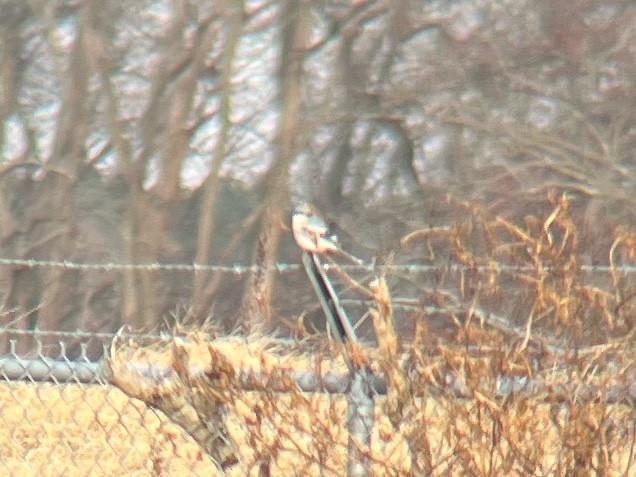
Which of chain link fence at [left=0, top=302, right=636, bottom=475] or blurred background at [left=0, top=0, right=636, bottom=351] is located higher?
chain link fence at [left=0, top=302, right=636, bottom=475]

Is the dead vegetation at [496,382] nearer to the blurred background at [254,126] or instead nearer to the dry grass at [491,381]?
the dry grass at [491,381]

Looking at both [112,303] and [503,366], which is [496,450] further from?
[112,303]

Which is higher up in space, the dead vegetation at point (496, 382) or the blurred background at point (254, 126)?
the dead vegetation at point (496, 382)

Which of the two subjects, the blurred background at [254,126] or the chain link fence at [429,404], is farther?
the blurred background at [254,126]

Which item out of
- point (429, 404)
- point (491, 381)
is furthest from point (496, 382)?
point (429, 404)

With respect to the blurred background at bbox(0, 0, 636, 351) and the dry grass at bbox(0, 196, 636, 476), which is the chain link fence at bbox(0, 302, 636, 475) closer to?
the dry grass at bbox(0, 196, 636, 476)

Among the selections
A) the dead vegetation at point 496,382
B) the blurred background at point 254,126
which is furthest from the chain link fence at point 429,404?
the blurred background at point 254,126

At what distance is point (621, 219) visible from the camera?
9.14 m

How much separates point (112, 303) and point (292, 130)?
5.76ft

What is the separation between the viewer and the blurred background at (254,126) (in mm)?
9742

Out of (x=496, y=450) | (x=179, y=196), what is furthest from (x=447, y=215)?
(x=496, y=450)

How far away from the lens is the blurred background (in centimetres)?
974

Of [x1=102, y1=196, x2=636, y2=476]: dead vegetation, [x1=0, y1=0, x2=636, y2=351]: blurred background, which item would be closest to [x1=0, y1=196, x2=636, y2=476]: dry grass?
[x1=102, y1=196, x2=636, y2=476]: dead vegetation

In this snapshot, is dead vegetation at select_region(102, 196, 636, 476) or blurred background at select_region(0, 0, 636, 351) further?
blurred background at select_region(0, 0, 636, 351)
